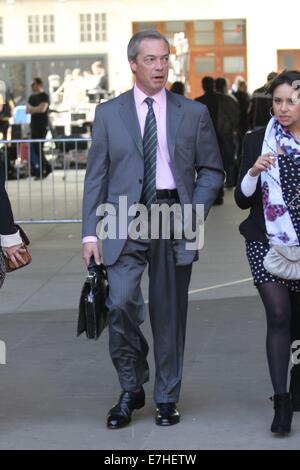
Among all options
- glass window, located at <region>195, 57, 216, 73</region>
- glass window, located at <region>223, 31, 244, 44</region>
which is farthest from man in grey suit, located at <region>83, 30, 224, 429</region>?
glass window, located at <region>195, 57, 216, 73</region>

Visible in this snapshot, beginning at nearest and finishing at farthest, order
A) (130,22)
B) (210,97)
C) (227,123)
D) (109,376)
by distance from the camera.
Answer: (109,376)
(210,97)
(227,123)
(130,22)

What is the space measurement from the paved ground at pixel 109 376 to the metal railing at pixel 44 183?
349cm

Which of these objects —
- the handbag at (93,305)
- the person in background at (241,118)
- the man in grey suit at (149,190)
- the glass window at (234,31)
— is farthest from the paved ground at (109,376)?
the glass window at (234,31)

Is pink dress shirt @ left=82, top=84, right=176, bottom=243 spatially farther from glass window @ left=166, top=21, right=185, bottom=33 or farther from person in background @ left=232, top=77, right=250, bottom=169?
glass window @ left=166, top=21, right=185, bottom=33

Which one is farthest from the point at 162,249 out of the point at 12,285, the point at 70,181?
the point at 70,181

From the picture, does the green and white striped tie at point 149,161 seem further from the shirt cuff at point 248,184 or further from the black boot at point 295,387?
the black boot at point 295,387

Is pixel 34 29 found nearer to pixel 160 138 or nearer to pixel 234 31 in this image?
pixel 234 31

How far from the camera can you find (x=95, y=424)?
6121 millimetres

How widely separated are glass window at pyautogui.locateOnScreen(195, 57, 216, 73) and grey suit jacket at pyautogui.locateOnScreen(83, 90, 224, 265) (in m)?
26.0

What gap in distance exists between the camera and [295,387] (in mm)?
6305

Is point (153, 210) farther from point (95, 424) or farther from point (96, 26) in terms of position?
point (96, 26)

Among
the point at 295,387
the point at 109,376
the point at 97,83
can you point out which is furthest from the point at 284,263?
the point at 97,83

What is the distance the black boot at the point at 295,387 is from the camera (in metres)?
6.30

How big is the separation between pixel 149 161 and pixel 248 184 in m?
0.51
